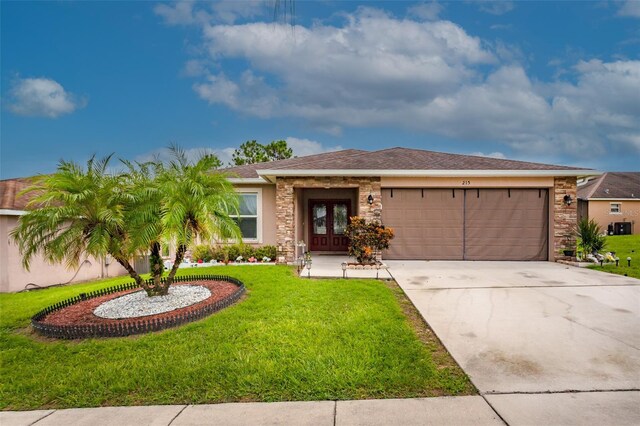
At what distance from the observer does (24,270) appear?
9.59m

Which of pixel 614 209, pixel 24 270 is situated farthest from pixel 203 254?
pixel 614 209

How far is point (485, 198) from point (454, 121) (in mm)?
9714

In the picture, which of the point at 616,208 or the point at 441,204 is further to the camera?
the point at 616,208

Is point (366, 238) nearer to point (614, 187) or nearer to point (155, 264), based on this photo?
point (155, 264)

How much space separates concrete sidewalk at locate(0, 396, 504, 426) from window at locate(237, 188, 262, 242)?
8823 millimetres

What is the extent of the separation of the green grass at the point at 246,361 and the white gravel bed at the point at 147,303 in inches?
35.8

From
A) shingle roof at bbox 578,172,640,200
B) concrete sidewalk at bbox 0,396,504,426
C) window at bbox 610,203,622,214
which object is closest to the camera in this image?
concrete sidewalk at bbox 0,396,504,426

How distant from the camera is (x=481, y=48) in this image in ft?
42.1

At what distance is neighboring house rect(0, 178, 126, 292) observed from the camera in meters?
9.13

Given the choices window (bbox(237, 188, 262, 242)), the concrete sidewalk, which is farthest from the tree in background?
the concrete sidewalk

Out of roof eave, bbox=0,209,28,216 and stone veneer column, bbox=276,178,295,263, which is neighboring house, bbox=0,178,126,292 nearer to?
roof eave, bbox=0,209,28,216

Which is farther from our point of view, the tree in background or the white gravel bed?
the tree in background

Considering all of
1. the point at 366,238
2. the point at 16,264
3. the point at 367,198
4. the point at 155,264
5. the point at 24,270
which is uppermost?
the point at 367,198

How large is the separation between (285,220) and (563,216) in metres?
9.15
